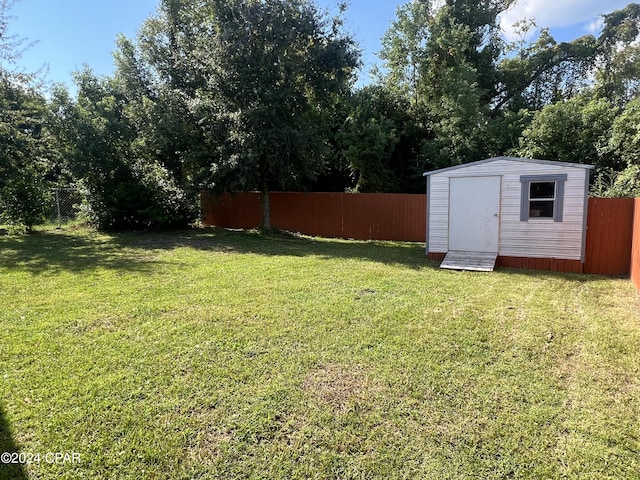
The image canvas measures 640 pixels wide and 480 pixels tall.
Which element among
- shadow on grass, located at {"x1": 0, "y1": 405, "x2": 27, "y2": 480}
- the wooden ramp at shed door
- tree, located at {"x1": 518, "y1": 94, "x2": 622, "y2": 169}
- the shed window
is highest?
tree, located at {"x1": 518, "y1": 94, "x2": 622, "y2": 169}

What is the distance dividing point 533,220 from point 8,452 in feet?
27.5

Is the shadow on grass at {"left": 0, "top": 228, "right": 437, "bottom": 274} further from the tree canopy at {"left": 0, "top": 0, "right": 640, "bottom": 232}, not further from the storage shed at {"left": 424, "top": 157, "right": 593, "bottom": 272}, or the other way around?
the tree canopy at {"left": 0, "top": 0, "right": 640, "bottom": 232}

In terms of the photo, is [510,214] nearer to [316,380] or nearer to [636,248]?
[636,248]

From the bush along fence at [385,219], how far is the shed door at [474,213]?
2.09ft

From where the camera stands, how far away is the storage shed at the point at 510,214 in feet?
24.3

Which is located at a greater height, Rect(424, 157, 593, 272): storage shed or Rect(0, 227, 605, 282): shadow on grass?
Rect(424, 157, 593, 272): storage shed

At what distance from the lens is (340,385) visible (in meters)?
2.98

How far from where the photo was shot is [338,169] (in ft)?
54.5

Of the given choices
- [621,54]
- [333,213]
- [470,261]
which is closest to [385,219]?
[333,213]

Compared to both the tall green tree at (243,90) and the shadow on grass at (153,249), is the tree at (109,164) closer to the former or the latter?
the tall green tree at (243,90)

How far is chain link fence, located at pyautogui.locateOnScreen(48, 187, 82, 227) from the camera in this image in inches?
515

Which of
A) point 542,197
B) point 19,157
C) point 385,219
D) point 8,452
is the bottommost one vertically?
point 8,452

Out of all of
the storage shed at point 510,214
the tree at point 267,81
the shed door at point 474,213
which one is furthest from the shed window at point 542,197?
the tree at point 267,81

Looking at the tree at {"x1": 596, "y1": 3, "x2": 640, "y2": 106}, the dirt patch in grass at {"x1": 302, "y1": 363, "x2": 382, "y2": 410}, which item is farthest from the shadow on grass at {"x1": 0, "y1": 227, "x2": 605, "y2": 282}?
the tree at {"x1": 596, "y1": 3, "x2": 640, "y2": 106}
